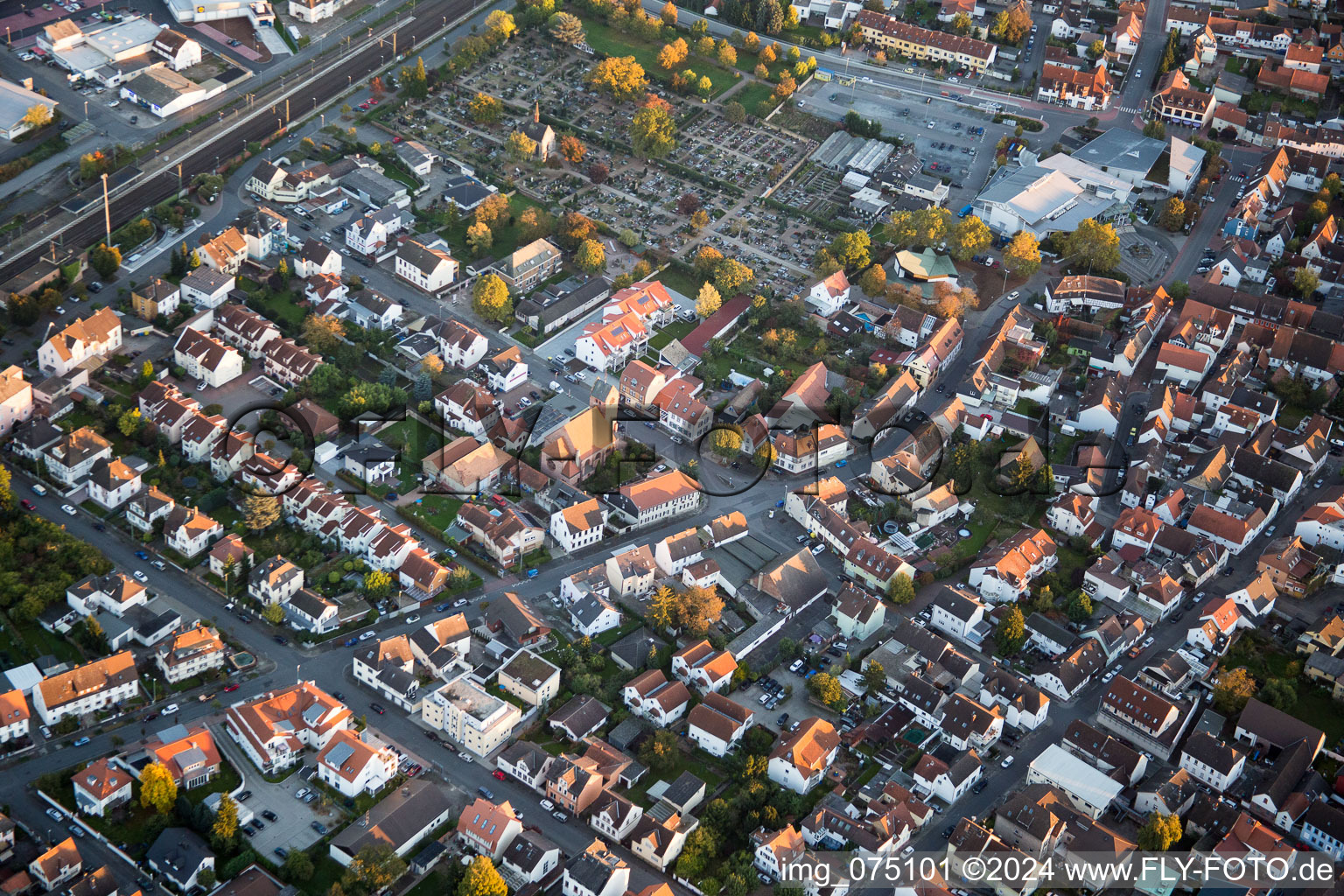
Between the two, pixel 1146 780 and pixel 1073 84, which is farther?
pixel 1073 84

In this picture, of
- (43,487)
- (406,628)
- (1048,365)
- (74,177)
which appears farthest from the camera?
(74,177)

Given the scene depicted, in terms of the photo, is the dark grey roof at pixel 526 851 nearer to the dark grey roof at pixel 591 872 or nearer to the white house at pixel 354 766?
the dark grey roof at pixel 591 872

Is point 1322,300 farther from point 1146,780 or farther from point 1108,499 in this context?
point 1146,780

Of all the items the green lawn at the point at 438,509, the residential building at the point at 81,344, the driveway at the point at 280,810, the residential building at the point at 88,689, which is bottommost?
the driveway at the point at 280,810

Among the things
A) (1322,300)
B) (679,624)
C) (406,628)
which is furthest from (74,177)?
(1322,300)

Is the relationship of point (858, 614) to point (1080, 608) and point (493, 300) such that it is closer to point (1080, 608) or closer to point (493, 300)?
point (1080, 608)

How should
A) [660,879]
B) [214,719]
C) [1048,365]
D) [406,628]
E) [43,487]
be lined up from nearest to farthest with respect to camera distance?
[660,879] → [214,719] → [406,628] → [43,487] → [1048,365]

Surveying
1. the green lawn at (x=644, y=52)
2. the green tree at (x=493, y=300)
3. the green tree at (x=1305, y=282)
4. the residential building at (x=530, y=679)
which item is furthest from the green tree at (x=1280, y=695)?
the green lawn at (x=644, y=52)
